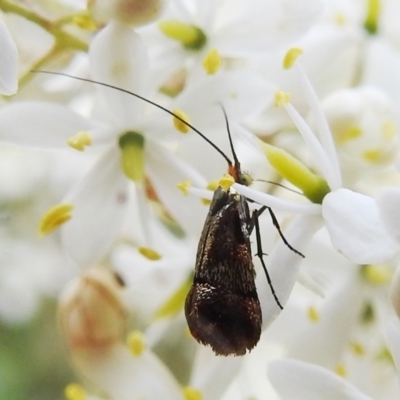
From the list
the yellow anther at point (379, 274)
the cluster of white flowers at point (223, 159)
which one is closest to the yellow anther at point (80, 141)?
the cluster of white flowers at point (223, 159)

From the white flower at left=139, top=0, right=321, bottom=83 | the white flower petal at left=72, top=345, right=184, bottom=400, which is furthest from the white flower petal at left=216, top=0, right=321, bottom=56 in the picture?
the white flower petal at left=72, top=345, right=184, bottom=400

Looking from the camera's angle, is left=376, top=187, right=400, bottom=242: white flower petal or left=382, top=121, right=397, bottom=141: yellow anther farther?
left=382, top=121, right=397, bottom=141: yellow anther

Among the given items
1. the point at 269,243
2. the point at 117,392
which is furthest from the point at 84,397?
the point at 269,243

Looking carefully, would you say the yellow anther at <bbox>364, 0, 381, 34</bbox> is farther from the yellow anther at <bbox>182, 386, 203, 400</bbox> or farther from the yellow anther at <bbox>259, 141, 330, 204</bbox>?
the yellow anther at <bbox>182, 386, 203, 400</bbox>

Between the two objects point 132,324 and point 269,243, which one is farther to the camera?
point 132,324

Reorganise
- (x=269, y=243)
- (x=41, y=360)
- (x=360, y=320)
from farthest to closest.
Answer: (x=41, y=360), (x=360, y=320), (x=269, y=243)

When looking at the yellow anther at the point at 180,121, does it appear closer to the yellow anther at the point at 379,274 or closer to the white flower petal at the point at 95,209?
the white flower petal at the point at 95,209

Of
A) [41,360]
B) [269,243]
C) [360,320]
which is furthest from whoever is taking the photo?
[41,360]

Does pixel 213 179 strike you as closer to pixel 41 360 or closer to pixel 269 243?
pixel 269 243
